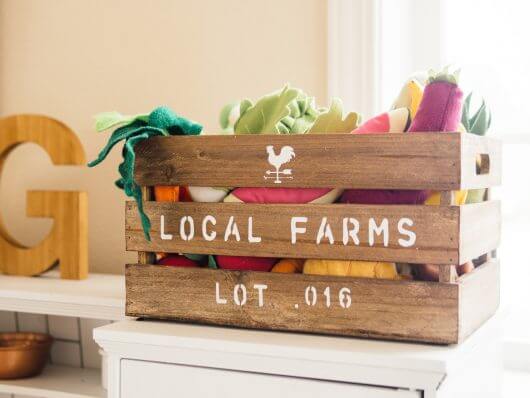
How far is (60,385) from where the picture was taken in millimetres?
1646

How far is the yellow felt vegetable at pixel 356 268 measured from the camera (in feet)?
3.24

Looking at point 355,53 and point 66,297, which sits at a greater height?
point 355,53

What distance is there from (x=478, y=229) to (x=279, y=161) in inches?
12.4

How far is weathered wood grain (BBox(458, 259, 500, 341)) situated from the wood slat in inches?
6.3

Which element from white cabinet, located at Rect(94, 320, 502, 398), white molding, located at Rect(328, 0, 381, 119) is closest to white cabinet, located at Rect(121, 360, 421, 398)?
white cabinet, located at Rect(94, 320, 502, 398)

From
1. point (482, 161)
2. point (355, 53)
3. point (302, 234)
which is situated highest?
point (355, 53)

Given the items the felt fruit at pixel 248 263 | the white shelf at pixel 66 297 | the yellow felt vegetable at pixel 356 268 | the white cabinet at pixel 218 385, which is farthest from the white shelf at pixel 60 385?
the yellow felt vegetable at pixel 356 268

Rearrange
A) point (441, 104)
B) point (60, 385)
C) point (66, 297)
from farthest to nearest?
1. point (60, 385)
2. point (66, 297)
3. point (441, 104)

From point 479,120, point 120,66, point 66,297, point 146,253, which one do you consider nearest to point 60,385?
point 66,297

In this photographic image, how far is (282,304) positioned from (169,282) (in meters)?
0.19

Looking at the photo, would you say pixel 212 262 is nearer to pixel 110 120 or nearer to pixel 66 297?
pixel 110 120

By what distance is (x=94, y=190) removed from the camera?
186 centimetres

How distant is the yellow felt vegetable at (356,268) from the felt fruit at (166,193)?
0.82ft

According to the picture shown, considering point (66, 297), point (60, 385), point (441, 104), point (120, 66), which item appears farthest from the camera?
point (120, 66)
